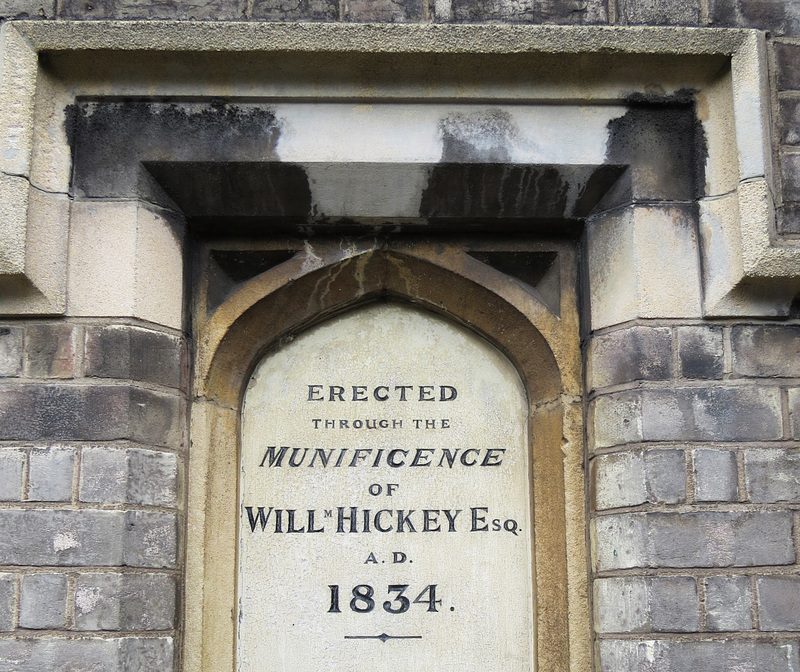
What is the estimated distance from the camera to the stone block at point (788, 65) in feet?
9.93

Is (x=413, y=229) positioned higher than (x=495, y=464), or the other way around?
(x=413, y=229)

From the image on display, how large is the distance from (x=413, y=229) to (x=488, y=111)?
45 cm

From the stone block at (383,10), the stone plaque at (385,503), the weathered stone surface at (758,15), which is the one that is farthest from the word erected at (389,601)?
the weathered stone surface at (758,15)

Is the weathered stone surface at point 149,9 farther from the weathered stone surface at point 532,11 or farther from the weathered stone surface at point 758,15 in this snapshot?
the weathered stone surface at point 758,15

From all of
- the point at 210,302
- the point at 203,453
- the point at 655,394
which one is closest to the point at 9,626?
the point at 203,453

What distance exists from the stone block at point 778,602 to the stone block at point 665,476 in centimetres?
32

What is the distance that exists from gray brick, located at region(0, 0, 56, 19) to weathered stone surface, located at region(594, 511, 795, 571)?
2.23m

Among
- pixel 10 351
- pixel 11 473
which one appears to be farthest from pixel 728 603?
pixel 10 351

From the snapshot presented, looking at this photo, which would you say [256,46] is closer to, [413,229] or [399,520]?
[413,229]

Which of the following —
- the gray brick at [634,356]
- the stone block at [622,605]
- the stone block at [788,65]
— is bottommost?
the stone block at [622,605]

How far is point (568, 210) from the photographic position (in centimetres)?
319

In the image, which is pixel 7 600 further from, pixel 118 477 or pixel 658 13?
pixel 658 13

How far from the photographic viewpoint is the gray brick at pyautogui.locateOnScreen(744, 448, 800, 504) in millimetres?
2842

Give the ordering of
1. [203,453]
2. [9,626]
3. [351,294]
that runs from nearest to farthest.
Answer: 1. [9,626]
2. [203,453]
3. [351,294]
